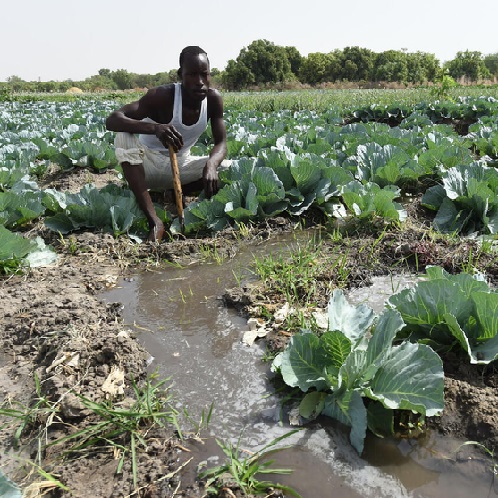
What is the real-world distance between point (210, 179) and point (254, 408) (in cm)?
222

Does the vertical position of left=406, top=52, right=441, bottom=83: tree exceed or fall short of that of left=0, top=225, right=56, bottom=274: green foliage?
it exceeds it

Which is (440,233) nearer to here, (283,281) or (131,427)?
(283,281)

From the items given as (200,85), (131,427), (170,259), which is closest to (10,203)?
(170,259)

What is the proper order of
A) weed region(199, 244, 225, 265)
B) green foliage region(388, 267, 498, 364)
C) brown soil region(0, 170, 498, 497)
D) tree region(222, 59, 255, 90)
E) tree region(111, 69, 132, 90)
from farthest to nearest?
1. tree region(111, 69, 132, 90)
2. tree region(222, 59, 255, 90)
3. weed region(199, 244, 225, 265)
4. green foliage region(388, 267, 498, 364)
5. brown soil region(0, 170, 498, 497)

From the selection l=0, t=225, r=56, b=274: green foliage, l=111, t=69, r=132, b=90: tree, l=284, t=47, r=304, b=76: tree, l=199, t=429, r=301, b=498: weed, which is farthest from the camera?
l=111, t=69, r=132, b=90: tree

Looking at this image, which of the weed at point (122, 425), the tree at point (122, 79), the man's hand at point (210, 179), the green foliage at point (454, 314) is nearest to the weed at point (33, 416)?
the weed at point (122, 425)

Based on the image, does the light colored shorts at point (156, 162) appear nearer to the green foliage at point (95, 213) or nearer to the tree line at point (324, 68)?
the green foliage at point (95, 213)

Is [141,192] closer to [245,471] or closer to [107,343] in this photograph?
[107,343]

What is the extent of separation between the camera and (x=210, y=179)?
3578 millimetres

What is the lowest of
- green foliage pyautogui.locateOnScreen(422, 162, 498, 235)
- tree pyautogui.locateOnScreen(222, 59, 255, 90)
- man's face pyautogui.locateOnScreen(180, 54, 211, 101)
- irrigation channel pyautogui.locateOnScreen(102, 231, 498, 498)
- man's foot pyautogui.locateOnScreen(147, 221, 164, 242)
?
irrigation channel pyautogui.locateOnScreen(102, 231, 498, 498)

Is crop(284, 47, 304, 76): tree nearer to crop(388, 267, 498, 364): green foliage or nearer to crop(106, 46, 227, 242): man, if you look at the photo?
crop(106, 46, 227, 242): man

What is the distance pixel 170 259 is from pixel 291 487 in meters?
1.97

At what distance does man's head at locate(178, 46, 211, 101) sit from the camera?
3170 millimetres

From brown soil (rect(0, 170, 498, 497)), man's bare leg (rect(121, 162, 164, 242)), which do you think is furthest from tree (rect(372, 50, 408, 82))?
brown soil (rect(0, 170, 498, 497))
